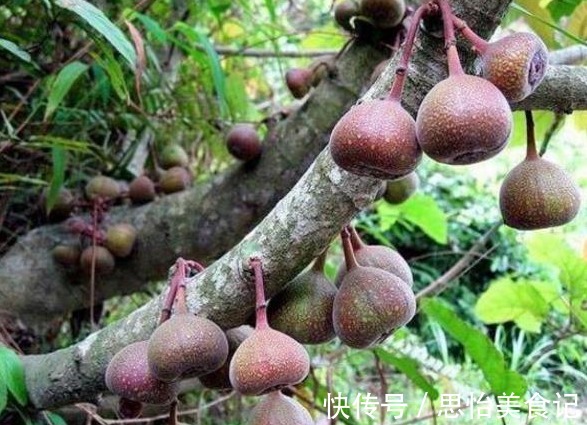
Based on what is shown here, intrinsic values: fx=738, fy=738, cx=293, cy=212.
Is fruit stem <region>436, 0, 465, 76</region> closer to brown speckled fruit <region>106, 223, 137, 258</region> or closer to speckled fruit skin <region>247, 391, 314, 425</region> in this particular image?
speckled fruit skin <region>247, 391, 314, 425</region>

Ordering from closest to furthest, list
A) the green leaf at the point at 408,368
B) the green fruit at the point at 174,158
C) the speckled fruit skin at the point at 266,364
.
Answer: the speckled fruit skin at the point at 266,364
the green leaf at the point at 408,368
the green fruit at the point at 174,158

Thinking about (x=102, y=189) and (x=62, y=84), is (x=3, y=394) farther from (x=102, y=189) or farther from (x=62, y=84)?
(x=102, y=189)

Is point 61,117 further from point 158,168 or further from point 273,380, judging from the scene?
point 273,380

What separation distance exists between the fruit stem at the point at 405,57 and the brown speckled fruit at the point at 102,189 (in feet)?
3.05

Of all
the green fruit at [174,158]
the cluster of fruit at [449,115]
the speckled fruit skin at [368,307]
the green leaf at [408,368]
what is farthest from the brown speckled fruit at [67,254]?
the cluster of fruit at [449,115]

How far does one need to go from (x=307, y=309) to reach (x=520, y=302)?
2.92ft

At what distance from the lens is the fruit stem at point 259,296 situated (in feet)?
1.91

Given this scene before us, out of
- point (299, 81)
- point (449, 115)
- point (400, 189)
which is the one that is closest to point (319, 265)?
point (449, 115)

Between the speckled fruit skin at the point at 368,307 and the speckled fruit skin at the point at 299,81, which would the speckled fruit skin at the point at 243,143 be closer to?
the speckled fruit skin at the point at 299,81

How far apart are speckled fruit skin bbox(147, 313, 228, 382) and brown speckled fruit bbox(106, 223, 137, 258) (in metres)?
0.66

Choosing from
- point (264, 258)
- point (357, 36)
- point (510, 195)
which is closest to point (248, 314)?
point (264, 258)

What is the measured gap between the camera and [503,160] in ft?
11.7

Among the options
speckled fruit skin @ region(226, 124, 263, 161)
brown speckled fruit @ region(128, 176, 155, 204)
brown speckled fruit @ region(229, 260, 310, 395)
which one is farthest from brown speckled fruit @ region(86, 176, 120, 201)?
brown speckled fruit @ region(229, 260, 310, 395)

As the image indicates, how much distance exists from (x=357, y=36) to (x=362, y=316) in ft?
2.15
